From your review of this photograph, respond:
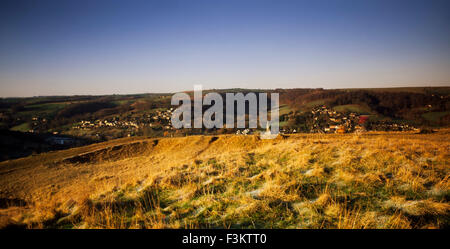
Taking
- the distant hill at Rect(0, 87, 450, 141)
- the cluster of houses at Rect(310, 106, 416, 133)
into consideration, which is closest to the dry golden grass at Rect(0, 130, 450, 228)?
the cluster of houses at Rect(310, 106, 416, 133)

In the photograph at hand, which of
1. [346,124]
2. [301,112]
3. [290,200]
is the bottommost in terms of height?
[346,124]

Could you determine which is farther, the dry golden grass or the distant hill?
the distant hill

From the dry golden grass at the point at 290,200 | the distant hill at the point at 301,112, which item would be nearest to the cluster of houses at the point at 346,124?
the distant hill at the point at 301,112

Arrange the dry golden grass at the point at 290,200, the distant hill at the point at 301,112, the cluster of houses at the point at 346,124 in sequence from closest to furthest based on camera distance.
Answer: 1. the dry golden grass at the point at 290,200
2. the cluster of houses at the point at 346,124
3. the distant hill at the point at 301,112

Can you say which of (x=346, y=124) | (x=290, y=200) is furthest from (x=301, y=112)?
(x=290, y=200)

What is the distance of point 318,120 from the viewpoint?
35125mm

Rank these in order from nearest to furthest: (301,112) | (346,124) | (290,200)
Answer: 1. (290,200)
2. (346,124)
3. (301,112)

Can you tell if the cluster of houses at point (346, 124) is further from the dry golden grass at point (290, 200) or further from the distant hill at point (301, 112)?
the dry golden grass at point (290, 200)

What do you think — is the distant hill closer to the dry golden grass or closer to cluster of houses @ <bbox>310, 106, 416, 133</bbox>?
cluster of houses @ <bbox>310, 106, 416, 133</bbox>

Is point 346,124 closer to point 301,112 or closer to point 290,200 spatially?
point 301,112

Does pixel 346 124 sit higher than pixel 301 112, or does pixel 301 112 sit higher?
pixel 301 112

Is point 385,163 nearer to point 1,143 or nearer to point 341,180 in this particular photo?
point 341,180

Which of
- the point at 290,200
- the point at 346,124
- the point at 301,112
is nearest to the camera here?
the point at 290,200
